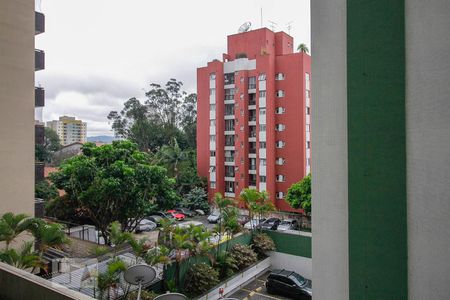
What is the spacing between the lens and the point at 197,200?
22281 mm

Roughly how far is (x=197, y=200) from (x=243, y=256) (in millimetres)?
12122

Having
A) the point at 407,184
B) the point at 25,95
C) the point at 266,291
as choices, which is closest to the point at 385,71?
the point at 407,184

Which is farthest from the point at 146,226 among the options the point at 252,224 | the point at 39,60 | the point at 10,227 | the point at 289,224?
the point at 10,227

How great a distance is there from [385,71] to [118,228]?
6758mm

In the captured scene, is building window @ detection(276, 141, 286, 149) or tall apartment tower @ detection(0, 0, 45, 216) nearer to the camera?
tall apartment tower @ detection(0, 0, 45, 216)

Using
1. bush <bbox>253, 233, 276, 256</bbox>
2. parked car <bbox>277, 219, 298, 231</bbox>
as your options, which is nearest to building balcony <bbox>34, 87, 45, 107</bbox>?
bush <bbox>253, 233, 276, 256</bbox>

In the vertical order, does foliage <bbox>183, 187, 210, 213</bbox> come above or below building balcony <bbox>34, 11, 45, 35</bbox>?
below

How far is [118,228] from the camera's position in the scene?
302 inches

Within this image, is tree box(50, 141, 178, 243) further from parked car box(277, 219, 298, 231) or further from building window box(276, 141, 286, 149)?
building window box(276, 141, 286, 149)

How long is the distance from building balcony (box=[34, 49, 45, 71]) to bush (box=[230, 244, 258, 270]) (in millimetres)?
8455

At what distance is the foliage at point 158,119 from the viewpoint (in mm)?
28578

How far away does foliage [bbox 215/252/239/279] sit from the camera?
32.0ft

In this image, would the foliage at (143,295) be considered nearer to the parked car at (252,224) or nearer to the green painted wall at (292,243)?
the green painted wall at (292,243)

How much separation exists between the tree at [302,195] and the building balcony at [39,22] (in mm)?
13540
